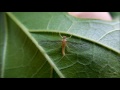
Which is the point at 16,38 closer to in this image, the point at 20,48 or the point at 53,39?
the point at 20,48

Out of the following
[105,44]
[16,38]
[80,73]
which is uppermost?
[16,38]

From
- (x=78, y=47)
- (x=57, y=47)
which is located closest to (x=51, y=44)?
(x=57, y=47)

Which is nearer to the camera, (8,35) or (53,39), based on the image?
(53,39)

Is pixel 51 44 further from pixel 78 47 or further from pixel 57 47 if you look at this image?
pixel 78 47

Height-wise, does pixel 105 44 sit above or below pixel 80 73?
above

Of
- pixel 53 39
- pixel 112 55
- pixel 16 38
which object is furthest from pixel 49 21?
pixel 112 55

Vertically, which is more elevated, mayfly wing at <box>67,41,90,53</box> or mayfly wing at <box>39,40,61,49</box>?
mayfly wing at <box>39,40,61,49</box>

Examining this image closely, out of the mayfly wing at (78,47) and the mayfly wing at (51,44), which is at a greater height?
the mayfly wing at (51,44)
